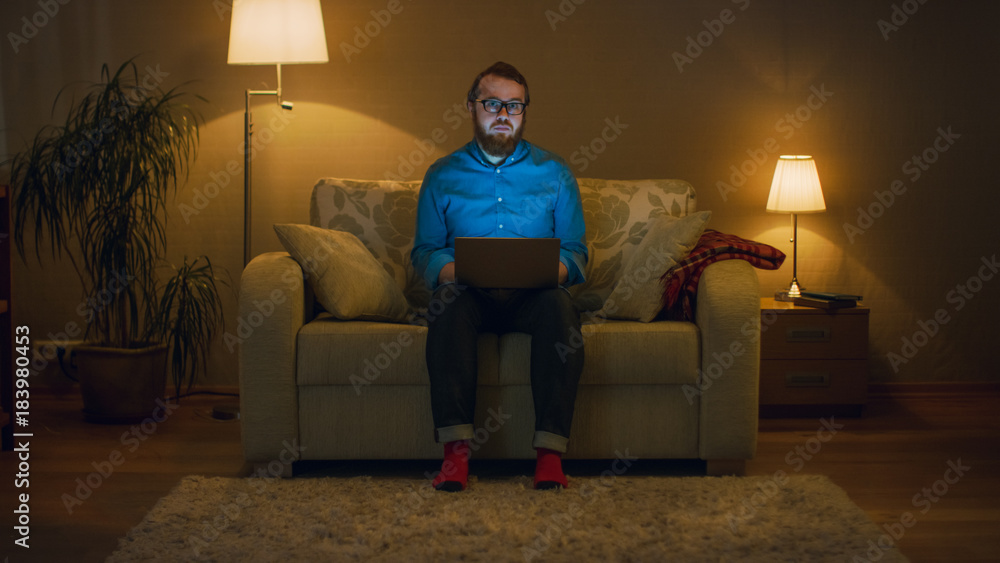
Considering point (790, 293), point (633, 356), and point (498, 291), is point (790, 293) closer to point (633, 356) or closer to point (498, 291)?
point (633, 356)

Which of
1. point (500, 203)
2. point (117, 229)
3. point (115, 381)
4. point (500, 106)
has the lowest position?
point (115, 381)

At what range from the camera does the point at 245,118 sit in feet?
10.8

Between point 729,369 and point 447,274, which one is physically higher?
point 447,274

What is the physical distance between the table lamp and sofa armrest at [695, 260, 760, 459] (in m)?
0.97

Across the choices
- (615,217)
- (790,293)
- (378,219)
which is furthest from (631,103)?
(378,219)

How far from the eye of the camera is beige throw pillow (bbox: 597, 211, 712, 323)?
2607 mm

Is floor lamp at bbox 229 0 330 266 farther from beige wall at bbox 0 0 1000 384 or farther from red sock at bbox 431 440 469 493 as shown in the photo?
red sock at bbox 431 440 469 493

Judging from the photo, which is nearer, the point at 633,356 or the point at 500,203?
the point at 633,356

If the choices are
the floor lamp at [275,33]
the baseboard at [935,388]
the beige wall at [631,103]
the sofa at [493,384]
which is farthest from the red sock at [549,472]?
the baseboard at [935,388]

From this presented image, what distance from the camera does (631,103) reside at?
3.56 m

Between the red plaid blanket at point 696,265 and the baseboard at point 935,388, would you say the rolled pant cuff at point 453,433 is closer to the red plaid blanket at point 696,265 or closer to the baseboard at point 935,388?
the red plaid blanket at point 696,265

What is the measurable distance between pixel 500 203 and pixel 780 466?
115 cm

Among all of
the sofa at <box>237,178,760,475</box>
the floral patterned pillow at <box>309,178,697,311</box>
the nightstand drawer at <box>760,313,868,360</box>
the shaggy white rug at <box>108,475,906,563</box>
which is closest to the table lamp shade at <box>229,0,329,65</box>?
the floral patterned pillow at <box>309,178,697,311</box>

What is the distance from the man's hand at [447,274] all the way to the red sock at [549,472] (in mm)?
553
